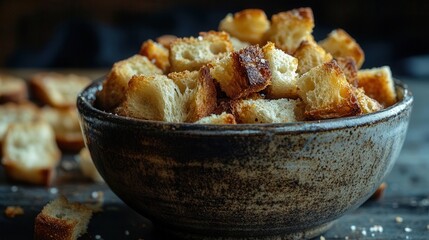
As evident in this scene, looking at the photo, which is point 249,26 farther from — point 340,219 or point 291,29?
point 340,219

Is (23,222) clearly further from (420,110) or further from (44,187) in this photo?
(420,110)

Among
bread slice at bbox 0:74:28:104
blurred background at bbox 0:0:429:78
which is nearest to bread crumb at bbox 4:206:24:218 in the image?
bread slice at bbox 0:74:28:104

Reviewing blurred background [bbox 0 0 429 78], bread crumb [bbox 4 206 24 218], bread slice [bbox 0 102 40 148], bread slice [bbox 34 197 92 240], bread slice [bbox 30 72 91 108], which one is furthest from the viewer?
blurred background [bbox 0 0 429 78]

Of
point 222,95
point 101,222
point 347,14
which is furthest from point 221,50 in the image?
point 347,14

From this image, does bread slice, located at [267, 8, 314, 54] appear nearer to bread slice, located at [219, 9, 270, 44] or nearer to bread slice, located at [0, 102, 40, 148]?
bread slice, located at [219, 9, 270, 44]

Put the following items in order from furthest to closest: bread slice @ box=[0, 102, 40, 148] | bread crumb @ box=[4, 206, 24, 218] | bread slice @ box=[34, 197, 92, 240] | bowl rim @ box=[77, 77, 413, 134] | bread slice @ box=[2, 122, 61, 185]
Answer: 1. bread slice @ box=[0, 102, 40, 148]
2. bread slice @ box=[2, 122, 61, 185]
3. bread crumb @ box=[4, 206, 24, 218]
4. bread slice @ box=[34, 197, 92, 240]
5. bowl rim @ box=[77, 77, 413, 134]

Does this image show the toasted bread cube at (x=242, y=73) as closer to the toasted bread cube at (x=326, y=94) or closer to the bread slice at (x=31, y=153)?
the toasted bread cube at (x=326, y=94)

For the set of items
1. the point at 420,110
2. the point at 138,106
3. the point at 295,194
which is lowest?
the point at 420,110
